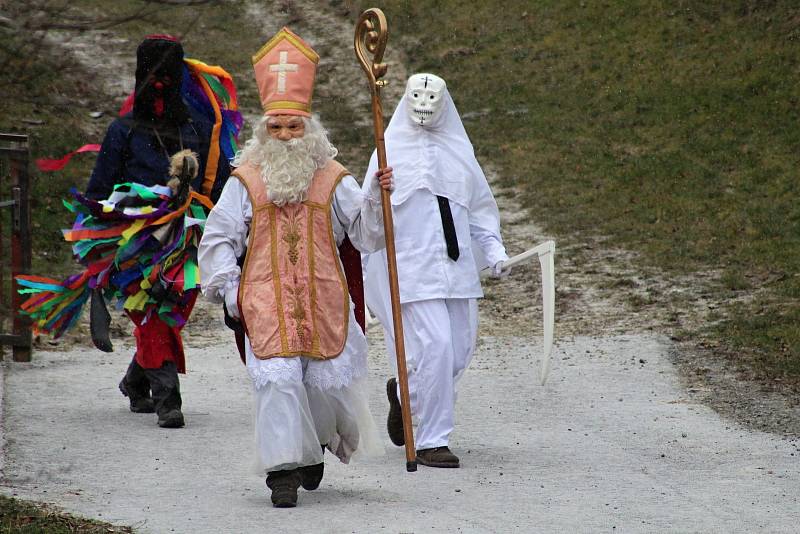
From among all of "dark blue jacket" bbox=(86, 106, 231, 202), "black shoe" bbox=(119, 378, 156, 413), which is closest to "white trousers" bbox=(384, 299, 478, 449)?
"dark blue jacket" bbox=(86, 106, 231, 202)

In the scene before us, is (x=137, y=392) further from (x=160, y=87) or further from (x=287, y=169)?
(x=287, y=169)

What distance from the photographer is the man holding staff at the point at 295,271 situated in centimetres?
680

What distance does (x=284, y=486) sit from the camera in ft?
22.0

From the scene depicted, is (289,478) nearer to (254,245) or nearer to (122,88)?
(254,245)

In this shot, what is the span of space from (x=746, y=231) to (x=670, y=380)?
533 centimetres

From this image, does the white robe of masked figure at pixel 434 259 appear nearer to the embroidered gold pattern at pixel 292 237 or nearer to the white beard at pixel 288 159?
the white beard at pixel 288 159

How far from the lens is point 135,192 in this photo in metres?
8.95

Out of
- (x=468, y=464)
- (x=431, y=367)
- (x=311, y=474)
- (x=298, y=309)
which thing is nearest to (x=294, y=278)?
(x=298, y=309)

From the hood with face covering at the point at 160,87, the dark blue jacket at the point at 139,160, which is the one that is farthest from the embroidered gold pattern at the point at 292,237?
Result: the dark blue jacket at the point at 139,160

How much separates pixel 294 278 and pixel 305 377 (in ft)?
1.61

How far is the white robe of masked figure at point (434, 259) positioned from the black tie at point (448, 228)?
3 cm

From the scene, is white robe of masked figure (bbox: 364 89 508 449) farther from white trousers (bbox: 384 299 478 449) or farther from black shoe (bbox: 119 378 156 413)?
black shoe (bbox: 119 378 156 413)

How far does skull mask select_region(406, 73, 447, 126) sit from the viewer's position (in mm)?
8375

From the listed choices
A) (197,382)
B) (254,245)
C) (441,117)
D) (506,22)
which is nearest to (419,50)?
(506,22)
